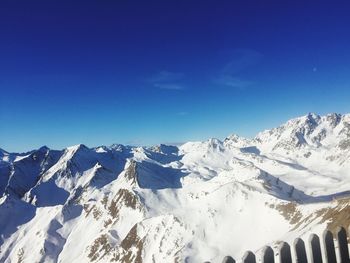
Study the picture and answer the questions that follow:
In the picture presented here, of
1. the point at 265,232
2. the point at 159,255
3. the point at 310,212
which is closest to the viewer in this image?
the point at 310,212

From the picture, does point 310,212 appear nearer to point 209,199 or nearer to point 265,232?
point 265,232

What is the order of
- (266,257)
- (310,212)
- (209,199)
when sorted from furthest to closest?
(209,199)
(310,212)
(266,257)

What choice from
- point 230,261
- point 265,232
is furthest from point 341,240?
point 265,232

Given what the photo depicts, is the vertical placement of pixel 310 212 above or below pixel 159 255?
above

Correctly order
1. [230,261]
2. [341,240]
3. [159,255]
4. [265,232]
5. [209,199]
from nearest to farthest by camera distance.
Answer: [230,261] < [341,240] < [265,232] < [159,255] < [209,199]

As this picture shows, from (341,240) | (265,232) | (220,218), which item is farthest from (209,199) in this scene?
(341,240)

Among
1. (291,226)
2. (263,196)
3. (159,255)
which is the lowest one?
(159,255)

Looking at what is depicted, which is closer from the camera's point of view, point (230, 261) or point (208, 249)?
point (230, 261)

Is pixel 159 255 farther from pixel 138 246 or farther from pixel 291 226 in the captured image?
pixel 291 226

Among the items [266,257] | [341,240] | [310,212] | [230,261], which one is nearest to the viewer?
[230,261]
